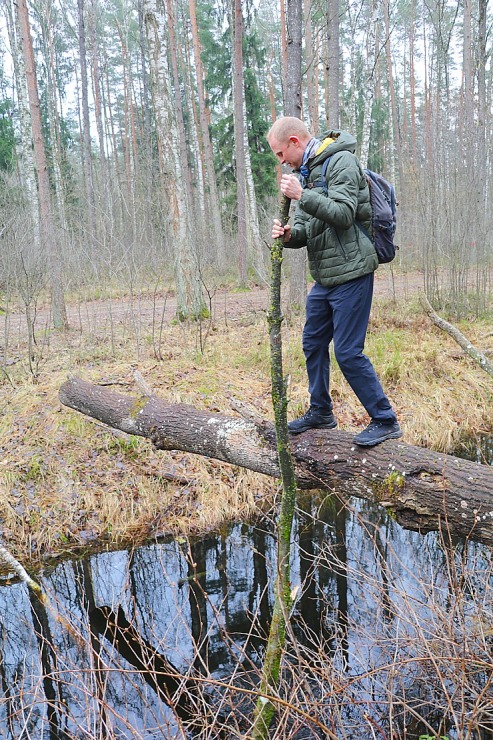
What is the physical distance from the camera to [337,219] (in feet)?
9.21

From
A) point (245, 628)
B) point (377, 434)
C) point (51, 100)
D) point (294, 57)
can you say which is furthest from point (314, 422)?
point (51, 100)

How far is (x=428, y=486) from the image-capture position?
2830 mm

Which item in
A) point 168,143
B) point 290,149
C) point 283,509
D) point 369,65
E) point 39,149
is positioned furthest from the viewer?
point 369,65

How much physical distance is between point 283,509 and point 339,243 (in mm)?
1480

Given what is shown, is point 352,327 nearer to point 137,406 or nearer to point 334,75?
point 137,406

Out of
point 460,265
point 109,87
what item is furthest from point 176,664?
point 109,87

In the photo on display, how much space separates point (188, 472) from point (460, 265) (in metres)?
→ 6.65

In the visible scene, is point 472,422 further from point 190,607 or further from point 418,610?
point 190,607

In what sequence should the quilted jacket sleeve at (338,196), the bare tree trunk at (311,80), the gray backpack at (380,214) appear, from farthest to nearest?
the bare tree trunk at (311,80) < the gray backpack at (380,214) < the quilted jacket sleeve at (338,196)

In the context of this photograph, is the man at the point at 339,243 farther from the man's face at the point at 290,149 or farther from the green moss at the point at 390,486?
the green moss at the point at 390,486

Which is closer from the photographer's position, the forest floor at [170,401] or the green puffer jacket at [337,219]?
the green puffer jacket at [337,219]

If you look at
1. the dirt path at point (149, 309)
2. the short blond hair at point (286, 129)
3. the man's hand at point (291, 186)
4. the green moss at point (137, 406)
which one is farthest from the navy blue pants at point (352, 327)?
the dirt path at point (149, 309)

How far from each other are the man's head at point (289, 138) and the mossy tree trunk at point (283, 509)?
0.59m

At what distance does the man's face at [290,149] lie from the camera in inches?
113
